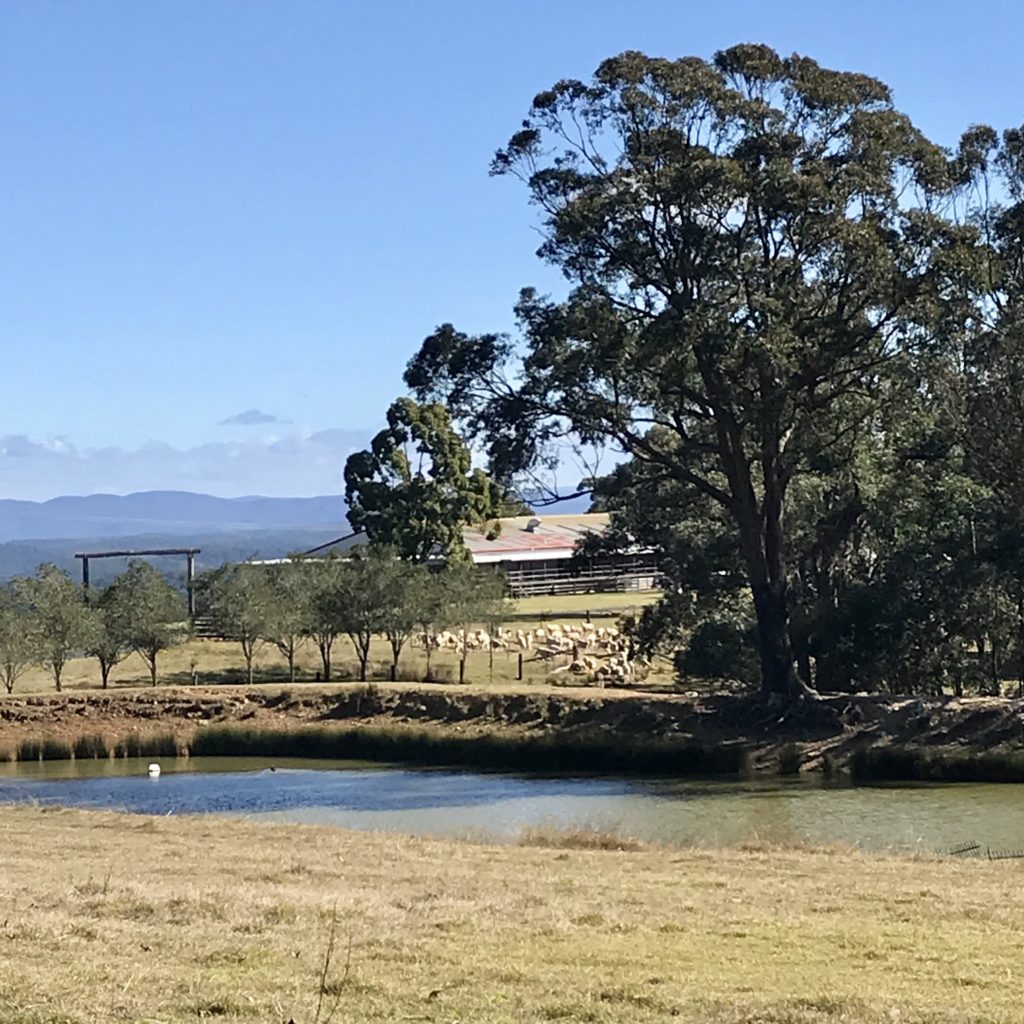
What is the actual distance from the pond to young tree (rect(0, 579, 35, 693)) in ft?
30.1

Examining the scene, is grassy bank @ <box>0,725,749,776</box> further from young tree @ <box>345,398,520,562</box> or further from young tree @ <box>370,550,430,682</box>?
young tree @ <box>345,398,520,562</box>

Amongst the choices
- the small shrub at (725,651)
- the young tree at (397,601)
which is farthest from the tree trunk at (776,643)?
the young tree at (397,601)

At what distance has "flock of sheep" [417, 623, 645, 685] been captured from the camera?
52594 mm

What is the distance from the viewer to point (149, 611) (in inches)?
2125

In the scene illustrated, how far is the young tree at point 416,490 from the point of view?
73.3 m

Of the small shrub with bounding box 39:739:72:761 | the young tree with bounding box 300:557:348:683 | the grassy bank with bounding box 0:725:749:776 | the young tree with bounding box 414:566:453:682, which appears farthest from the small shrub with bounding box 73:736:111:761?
the young tree with bounding box 414:566:453:682

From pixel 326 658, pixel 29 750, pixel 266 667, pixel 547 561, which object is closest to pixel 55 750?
pixel 29 750

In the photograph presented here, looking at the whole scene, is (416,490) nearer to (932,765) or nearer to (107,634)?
(107,634)

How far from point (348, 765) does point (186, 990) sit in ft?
108

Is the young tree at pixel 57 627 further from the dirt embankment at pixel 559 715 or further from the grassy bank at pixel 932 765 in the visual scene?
the grassy bank at pixel 932 765

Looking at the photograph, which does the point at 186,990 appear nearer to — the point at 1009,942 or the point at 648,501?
the point at 1009,942

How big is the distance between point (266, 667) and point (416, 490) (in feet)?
59.5

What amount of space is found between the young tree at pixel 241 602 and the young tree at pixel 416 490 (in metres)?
15.7

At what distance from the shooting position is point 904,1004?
9898 millimetres
